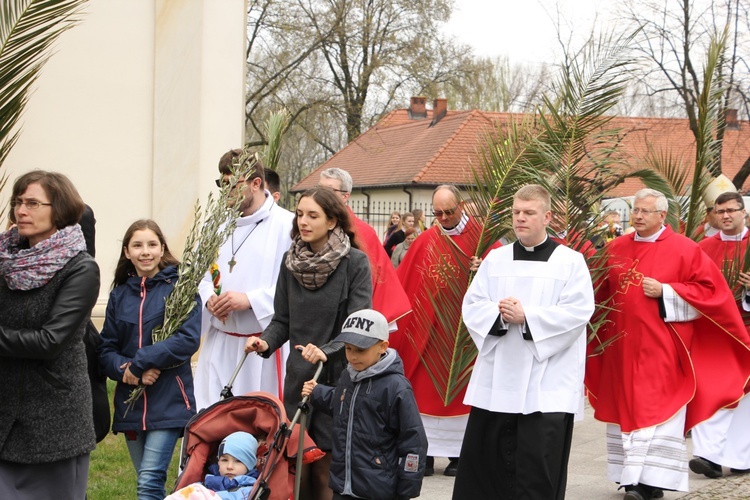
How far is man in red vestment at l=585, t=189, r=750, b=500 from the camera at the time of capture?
7.48 metres

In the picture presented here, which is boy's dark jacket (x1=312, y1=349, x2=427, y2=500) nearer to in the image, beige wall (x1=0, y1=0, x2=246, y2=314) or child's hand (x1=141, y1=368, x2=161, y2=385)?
child's hand (x1=141, y1=368, x2=161, y2=385)

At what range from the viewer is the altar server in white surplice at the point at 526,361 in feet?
19.7

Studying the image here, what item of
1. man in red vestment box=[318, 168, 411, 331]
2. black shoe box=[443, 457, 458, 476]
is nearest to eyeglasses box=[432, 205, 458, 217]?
man in red vestment box=[318, 168, 411, 331]

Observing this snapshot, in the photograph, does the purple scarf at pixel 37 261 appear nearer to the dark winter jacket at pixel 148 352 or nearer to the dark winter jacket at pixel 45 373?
the dark winter jacket at pixel 45 373

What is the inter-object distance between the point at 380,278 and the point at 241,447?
2.51 meters

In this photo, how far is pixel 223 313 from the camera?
6.08m

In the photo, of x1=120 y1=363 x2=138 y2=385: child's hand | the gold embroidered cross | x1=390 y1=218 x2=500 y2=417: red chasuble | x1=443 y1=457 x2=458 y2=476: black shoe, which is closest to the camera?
x1=120 y1=363 x2=138 y2=385: child's hand

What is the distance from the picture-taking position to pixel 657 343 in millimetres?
7602

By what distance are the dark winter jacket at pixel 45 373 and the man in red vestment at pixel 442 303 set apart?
4.03 m

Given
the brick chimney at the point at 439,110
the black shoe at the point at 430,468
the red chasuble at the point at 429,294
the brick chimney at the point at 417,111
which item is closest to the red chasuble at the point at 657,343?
the red chasuble at the point at 429,294

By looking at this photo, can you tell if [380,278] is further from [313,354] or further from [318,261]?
[313,354]

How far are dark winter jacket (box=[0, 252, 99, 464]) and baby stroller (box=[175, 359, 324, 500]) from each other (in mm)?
731

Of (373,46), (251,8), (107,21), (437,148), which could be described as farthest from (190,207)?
(437,148)

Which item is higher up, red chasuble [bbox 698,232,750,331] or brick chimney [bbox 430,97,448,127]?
brick chimney [bbox 430,97,448,127]
